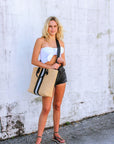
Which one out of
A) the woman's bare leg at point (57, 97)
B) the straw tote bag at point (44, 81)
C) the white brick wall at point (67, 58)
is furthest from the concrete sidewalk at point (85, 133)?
the straw tote bag at point (44, 81)

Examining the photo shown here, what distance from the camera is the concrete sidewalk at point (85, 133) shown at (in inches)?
132

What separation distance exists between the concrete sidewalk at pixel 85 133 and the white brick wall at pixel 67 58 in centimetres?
14

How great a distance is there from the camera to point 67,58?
152 inches

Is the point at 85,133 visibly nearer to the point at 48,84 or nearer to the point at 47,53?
the point at 48,84

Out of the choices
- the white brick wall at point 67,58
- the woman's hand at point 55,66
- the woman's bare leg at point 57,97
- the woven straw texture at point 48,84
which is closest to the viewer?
the woven straw texture at point 48,84

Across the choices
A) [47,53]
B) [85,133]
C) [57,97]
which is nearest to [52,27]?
[47,53]

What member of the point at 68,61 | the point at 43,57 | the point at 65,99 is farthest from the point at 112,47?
the point at 43,57

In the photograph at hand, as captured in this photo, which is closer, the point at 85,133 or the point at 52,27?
the point at 52,27

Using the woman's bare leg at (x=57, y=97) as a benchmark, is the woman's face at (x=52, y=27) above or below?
above

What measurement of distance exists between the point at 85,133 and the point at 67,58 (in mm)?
1393

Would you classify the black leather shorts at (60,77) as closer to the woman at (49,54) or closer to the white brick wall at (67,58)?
the woman at (49,54)

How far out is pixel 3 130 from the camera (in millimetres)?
3377

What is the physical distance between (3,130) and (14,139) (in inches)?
9.5

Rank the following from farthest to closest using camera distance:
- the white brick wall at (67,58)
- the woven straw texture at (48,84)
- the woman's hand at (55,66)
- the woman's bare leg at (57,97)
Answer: the white brick wall at (67,58)
the woman's bare leg at (57,97)
the woman's hand at (55,66)
the woven straw texture at (48,84)
